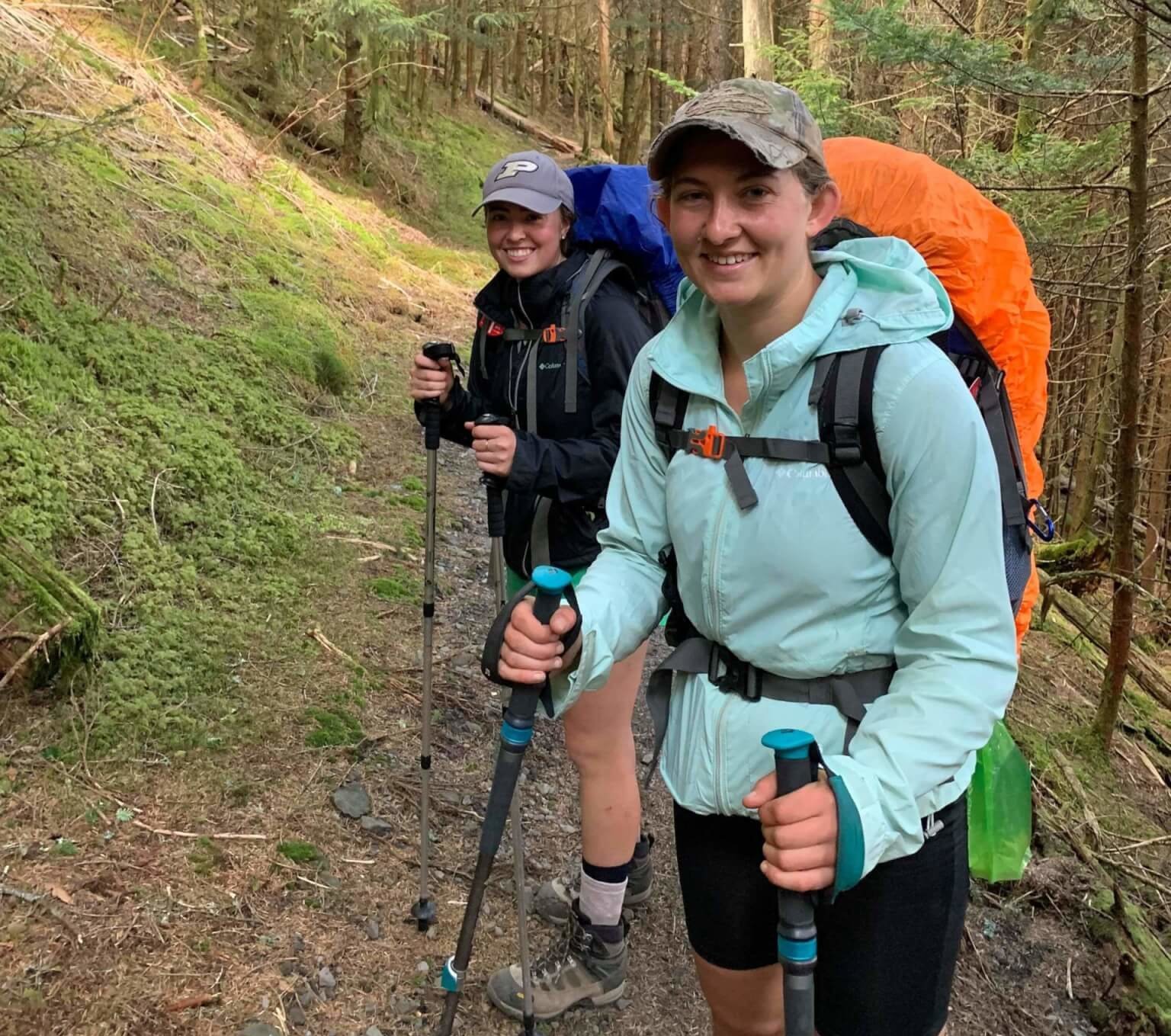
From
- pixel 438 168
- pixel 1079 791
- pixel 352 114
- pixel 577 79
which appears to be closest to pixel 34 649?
pixel 1079 791

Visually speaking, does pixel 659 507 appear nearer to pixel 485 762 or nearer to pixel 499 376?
pixel 499 376

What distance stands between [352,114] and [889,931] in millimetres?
16727

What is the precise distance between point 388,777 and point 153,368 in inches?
128

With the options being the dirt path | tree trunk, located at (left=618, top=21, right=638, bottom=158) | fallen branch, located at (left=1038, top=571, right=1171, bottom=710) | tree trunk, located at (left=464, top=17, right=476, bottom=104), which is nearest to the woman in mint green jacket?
the dirt path

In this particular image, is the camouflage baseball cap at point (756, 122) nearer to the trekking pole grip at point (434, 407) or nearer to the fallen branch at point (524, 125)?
the trekking pole grip at point (434, 407)

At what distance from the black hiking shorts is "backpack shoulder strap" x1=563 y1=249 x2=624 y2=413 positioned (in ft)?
4.79

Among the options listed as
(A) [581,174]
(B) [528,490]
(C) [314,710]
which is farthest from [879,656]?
(C) [314,710]

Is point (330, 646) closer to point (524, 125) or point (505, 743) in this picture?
point (505, 743)

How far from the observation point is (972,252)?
232 centimetres

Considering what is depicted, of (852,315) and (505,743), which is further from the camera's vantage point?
(505,743)

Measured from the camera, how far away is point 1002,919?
413 centimetres

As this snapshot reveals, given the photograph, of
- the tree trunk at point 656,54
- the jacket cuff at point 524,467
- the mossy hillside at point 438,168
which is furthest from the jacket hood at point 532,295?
the tree trunk at point 656,54

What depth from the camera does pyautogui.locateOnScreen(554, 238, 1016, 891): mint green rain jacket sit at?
1577 millimetres

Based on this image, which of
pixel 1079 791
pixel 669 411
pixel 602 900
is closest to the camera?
pixel 669 411
